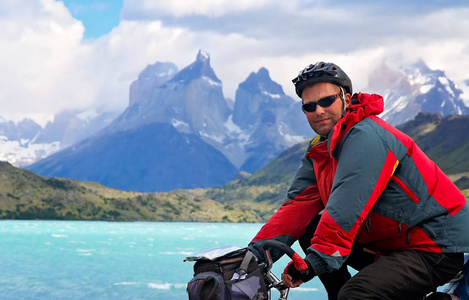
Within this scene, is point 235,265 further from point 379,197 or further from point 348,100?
point 348,100

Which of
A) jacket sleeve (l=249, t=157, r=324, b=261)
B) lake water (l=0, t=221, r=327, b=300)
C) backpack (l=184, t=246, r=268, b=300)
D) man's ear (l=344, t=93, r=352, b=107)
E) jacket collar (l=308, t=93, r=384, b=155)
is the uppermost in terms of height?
man's ear (l=344, t=93, r=352, b=107)

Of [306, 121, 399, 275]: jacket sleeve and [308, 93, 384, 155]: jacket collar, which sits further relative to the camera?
[308, 93, 384, 155]: jacket collar

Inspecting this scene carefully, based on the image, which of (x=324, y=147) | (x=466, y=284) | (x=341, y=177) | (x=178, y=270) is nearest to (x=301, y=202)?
(x=324, y=147)

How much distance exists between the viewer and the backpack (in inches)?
185

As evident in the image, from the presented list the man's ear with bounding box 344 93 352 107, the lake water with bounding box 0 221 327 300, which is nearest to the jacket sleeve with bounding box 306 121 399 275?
the man's ear with bounding box 344 93 352 107

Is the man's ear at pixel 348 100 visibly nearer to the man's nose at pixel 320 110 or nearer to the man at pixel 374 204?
the man at pixel 374 204

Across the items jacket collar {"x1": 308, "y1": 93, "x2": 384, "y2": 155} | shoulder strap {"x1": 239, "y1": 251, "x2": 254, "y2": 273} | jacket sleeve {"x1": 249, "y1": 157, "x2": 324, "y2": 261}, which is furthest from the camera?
jacket sleeve {"x1": 249, "y1": 157, "x2": 324, "y2": 261}

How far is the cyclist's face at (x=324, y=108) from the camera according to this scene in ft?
18.8

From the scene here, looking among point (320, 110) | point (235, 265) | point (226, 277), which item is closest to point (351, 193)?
point (320, 110)

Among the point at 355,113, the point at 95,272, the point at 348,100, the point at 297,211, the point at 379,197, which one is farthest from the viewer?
the point at 95,272

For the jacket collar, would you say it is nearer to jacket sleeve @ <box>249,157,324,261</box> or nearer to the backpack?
jacket sleeve @ <box>249,157,324,261</box>

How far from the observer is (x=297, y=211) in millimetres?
6203

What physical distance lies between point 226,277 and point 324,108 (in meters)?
1.87

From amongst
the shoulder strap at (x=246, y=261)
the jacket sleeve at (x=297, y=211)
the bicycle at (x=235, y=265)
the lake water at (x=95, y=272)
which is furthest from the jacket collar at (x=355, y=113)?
the lake water at (x=95, y=272)
